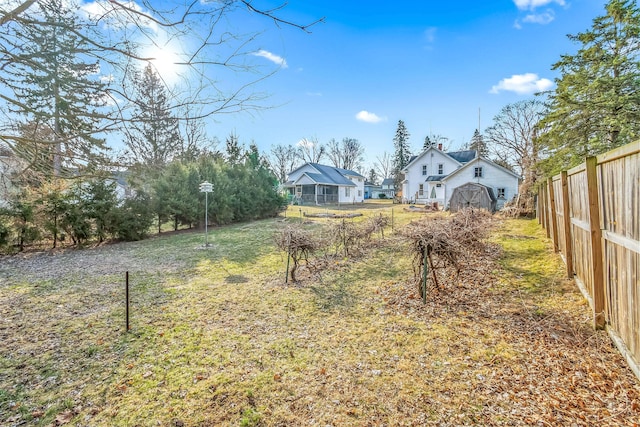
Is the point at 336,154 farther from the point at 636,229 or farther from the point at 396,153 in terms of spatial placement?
the point at 636,229

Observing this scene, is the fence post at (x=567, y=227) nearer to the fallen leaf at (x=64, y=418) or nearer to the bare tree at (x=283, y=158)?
the fallen leaf at (x=64, y=418)

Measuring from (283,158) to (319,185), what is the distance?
2353cm

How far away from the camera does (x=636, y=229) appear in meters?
2.44

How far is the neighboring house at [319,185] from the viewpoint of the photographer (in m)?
33.3

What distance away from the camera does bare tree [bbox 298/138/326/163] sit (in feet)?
182

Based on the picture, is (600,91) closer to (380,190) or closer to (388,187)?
(380,190)

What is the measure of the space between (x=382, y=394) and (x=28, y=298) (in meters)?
7.25

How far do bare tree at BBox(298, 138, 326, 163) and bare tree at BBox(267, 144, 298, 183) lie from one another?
56.5 inches

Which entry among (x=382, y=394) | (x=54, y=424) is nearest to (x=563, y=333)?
(x=382, y=394)

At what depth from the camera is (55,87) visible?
2260mm

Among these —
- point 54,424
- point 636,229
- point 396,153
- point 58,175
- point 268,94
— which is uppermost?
point 396,153

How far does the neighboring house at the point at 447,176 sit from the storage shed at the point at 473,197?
110 inches

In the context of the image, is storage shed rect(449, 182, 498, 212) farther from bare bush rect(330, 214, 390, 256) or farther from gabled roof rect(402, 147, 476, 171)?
gabled roof rect(402, 147, 476, 171)

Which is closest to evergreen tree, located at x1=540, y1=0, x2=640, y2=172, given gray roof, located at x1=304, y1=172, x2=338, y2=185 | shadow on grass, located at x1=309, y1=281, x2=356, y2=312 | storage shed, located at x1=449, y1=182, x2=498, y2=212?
storage shed, located at x1=449, y1=182, x2=498, y2=212
